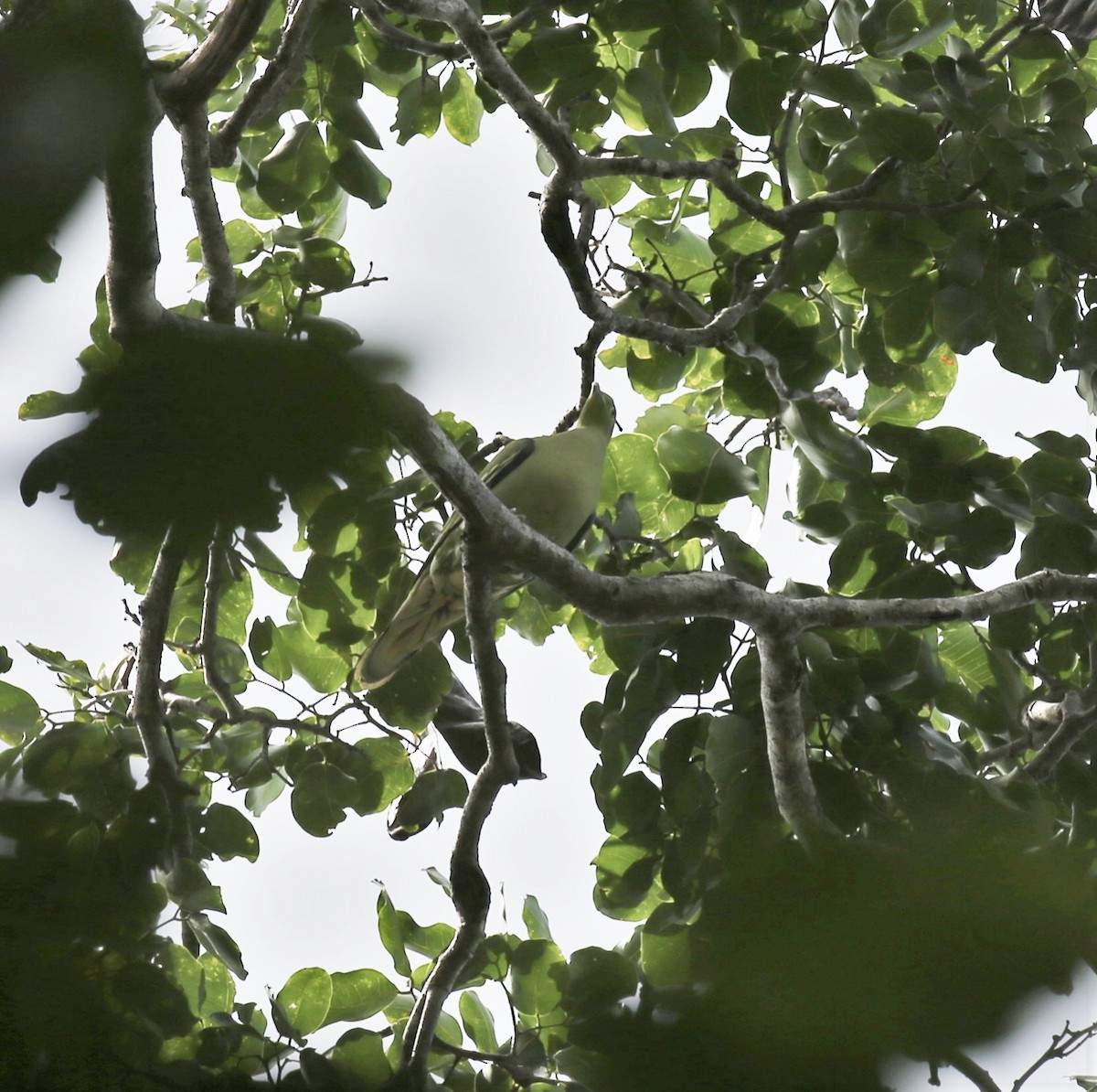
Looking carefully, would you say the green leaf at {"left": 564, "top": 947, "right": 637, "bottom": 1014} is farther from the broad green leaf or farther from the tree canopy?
the broad green leaf

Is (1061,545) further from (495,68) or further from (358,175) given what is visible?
(358,175)

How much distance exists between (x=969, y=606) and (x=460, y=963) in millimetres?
1400

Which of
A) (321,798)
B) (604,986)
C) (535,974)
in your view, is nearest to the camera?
(604,986)

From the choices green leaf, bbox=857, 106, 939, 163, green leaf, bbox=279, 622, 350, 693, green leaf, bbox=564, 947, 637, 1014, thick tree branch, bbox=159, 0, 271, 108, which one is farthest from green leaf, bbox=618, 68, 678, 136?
green leaf, bbox=564, 947, 637, 1014

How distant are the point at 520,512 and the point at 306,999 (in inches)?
69.8

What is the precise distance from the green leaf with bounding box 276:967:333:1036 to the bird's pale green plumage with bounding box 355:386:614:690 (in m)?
0.98

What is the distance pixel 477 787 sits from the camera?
2.51 m

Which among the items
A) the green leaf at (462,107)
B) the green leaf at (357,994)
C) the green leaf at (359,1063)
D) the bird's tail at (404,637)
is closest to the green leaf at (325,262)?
the green leaf at (462,107)

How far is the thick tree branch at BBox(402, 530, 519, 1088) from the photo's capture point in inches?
92.3

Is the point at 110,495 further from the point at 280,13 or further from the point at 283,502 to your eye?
the point at 280,13

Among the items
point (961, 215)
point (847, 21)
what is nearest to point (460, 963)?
point (961, 215)

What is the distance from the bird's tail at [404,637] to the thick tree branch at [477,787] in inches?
29.0

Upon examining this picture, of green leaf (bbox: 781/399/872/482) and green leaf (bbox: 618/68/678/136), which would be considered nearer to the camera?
green leaf (bbox: 781/399/872/482)

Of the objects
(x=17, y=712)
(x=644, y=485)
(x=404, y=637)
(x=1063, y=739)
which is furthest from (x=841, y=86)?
(x=17, y=712)
